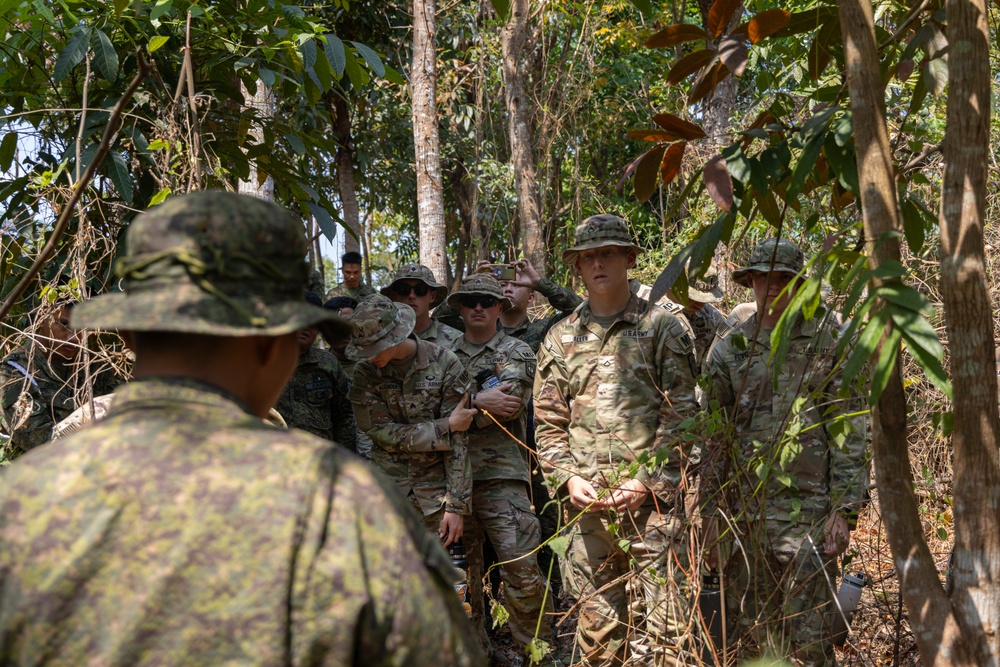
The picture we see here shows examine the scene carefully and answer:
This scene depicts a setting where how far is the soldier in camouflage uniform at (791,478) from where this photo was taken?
3316 mm

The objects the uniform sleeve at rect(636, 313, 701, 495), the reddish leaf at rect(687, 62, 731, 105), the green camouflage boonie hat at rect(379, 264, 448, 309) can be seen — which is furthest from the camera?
the green camouflage boonie hat at rect(379, 264, 448, 309)

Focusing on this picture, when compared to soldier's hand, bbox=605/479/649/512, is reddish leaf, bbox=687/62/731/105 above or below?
above

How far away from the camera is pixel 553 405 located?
181 inches

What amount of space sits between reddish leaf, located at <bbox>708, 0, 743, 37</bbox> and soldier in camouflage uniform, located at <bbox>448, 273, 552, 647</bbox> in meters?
2.71

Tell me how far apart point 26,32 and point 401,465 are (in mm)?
2873

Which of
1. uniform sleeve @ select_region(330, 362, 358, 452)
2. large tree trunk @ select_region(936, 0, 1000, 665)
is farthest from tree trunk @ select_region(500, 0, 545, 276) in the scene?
large tree trunk @ select_region(936, 0, 1000, 665)

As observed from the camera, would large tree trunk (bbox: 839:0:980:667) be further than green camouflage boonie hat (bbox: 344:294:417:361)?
No

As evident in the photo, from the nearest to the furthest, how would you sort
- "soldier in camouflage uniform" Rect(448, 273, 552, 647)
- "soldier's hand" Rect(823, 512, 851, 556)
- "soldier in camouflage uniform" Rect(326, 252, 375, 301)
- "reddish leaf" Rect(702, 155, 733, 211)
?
"reddish leaf" Rect(702, 155, 733, 211) < "soldier's hand" Rect(823, 512, 851, 556) < "soldier in camouflage uniform" Rect(448, 273, 552, 647) < "soldier in camouflage uniform" Rect(326, 252, 375, 301)

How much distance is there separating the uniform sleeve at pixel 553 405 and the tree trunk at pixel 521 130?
206 inches

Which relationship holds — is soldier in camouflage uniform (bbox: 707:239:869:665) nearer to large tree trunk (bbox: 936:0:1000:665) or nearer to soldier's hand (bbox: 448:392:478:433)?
large tree trunk (bbox: 936:0:1000:665)

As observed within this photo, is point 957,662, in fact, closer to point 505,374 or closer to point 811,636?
point 811,636

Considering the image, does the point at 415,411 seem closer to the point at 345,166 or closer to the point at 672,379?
the point at 672,379

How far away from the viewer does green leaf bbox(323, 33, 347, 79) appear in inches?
169

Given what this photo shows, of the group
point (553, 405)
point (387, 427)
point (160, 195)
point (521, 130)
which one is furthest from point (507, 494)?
point (521, 130)
